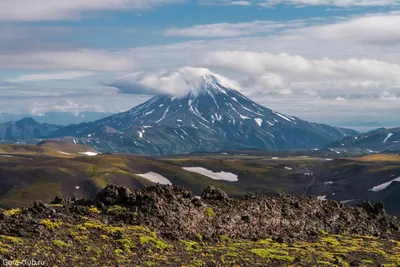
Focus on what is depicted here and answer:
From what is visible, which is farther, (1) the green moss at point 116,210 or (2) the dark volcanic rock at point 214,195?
(2) the dark volcanic rock at point 214,195

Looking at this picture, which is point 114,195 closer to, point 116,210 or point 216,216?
point 116,210

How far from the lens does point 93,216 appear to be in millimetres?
36750

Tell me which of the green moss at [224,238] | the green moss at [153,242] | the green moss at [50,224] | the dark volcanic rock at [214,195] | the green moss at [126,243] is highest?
the green moss at [50,224]

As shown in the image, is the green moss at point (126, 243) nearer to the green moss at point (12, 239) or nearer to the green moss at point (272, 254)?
the green moss at point (12, 239)

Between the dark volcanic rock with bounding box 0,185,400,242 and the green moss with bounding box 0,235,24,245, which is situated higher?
the green moss with bounding box 0,235,24,245

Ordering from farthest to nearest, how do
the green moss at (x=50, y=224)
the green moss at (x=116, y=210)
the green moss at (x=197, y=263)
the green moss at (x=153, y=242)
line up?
the green moss at (x=116, y=210) < the green moss at (x=153, y=242) < the green moss at (x=50, y=224) < the green moss at (x=197, y=263)

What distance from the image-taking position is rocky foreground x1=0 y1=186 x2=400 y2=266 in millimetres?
30047

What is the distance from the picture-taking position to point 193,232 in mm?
38688

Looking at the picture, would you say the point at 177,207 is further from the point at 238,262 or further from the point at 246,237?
the point at 238,262

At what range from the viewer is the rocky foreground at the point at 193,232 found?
98.6 ft

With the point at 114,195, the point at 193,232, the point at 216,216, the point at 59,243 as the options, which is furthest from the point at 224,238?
the point at 59,243

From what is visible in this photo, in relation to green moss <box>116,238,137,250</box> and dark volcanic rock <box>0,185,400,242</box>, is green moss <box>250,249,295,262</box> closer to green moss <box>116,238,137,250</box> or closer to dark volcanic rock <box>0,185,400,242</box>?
dark volcanic rock <box>0,185,400,242</box>

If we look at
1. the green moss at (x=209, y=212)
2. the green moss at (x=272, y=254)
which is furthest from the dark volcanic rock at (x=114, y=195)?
the green moss at (x=272, y=254)

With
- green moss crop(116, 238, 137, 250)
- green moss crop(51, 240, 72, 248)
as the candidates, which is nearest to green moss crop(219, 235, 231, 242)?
green moss crop(116, 238, 137, 250)
